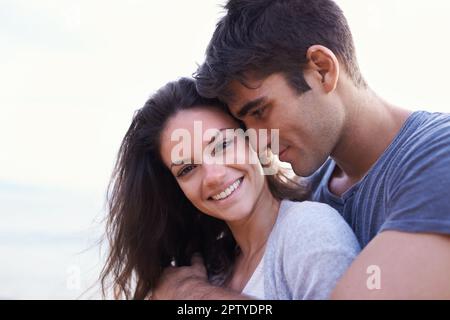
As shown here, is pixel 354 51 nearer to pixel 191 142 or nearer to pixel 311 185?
pixel 311 185

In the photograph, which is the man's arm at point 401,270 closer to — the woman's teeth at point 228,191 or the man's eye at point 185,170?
the woman's teeth at point 228,191

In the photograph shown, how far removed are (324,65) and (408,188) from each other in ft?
2.89

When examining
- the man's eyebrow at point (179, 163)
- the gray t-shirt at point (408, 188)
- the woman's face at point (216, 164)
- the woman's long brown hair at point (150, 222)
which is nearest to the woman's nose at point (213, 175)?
the woman's face at point (216, 164)

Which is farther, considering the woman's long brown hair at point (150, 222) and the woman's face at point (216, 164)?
the woman's long brown hair at point (150, 222)

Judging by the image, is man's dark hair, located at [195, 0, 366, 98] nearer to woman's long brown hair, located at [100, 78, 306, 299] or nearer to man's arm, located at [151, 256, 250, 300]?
woman's long brown hair, located at [100, 78, 306, 299]

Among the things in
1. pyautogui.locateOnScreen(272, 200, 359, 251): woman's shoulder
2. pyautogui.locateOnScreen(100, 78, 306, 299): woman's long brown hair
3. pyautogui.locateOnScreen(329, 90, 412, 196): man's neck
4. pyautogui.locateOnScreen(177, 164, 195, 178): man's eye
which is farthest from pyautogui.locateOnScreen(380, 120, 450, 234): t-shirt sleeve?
pyautogui.locateOnScreen(177, 164, 195, 178): man's eye

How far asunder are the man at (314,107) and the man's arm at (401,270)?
254mm

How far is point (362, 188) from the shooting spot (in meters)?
2.81

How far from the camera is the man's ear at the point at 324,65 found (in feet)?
9.46

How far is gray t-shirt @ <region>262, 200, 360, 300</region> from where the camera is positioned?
2215 mm

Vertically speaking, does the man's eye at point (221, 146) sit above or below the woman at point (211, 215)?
above

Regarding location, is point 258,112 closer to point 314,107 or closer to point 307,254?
point 314,107

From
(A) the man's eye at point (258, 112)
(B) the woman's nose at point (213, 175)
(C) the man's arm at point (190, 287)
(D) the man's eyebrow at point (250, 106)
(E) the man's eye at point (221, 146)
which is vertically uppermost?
(D) the man's eyebrow at point (250, 106)
